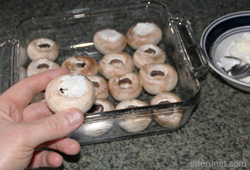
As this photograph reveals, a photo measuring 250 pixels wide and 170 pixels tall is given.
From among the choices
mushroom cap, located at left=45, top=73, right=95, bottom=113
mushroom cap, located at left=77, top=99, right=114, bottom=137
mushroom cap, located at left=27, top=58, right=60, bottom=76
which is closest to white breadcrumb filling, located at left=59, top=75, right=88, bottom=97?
mushroom cap, located at left=45, top=73, right=95, bottom=113

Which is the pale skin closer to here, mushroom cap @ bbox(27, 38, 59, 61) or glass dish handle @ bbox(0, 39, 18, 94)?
glass dish handle @ bbox(0, 39, 18, 94)

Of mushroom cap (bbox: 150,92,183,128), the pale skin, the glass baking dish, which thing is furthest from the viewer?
the glass baking dish

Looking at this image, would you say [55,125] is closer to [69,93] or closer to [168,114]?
[69,93]

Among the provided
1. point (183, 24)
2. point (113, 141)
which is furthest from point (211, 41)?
point (113, 141)

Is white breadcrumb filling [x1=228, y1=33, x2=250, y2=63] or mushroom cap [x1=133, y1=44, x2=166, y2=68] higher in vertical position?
mushroom cap [x1=133, y1=44, x2=166, y2=68]

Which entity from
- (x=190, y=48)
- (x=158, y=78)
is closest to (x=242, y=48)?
(x=190, y=48)

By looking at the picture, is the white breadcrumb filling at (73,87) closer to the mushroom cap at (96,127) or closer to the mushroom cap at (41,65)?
the mushroom cap at (96,127)

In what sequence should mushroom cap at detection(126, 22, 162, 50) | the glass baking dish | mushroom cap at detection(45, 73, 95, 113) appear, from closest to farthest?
mushroom cap at detection(45, 73, 95, 113) < the glass baking dish < mushroom cap at detection(126, 22, 162, 50)

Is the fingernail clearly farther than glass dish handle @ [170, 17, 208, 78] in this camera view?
No
